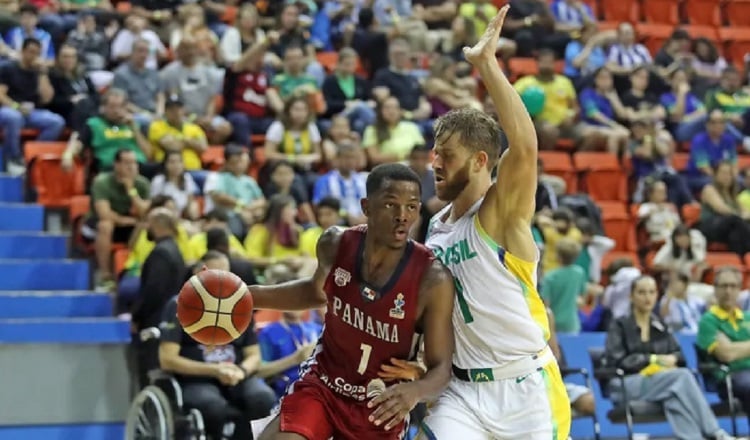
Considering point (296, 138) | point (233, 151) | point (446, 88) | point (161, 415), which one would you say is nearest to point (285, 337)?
point (161, 415)

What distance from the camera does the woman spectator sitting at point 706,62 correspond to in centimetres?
1673

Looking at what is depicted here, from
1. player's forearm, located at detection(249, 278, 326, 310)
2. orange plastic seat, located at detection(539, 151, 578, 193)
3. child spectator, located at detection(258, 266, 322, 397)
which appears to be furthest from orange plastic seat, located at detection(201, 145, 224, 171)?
player's forearm, located at detection(249, 278, 326, 310)

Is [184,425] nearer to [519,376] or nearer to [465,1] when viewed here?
[519,376]

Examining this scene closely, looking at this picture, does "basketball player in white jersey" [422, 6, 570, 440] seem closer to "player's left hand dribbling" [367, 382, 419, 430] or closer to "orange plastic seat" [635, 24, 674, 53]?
"player's left hand dribbling" [367, 382, 419, 430]

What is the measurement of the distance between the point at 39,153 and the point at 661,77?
7.80 m

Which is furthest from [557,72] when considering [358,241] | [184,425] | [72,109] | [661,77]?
[358,241]

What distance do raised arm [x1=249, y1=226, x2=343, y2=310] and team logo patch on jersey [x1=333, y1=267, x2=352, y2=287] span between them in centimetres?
14

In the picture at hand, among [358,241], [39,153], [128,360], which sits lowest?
[128,360]

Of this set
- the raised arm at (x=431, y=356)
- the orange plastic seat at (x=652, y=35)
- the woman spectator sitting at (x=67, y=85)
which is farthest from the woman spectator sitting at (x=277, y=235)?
the orange plastic seat at (x=652, y=35)

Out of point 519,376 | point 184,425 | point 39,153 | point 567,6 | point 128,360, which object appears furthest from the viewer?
point 567,6

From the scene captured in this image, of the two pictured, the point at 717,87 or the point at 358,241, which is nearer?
the point at 358,241

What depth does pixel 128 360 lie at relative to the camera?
9.62 m

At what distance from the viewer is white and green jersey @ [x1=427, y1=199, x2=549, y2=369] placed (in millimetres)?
5031

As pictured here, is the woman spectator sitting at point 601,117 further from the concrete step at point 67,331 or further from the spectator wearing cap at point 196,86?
the concrete step at point 67,331
